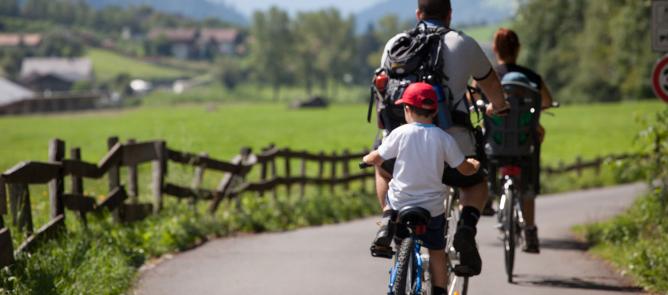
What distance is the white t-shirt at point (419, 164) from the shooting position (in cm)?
561

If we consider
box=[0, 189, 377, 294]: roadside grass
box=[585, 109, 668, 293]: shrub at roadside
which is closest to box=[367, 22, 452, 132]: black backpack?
box=[0, 189, 377, 294]: roadside grass

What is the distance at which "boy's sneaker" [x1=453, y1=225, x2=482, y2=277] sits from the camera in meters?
6.04

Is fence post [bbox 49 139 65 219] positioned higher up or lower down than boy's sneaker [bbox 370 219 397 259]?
lower down

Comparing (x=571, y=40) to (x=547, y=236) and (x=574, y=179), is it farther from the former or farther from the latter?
(x=547, y=236)

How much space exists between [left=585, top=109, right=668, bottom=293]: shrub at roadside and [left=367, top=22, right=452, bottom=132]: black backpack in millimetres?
3538

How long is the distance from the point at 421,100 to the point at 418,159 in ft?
0.96

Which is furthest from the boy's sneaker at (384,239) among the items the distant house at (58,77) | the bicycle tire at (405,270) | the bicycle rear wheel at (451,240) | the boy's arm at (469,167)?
the distant house at (58,77)

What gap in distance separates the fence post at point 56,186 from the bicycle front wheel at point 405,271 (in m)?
4.79

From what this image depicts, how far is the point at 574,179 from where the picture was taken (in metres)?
30.0

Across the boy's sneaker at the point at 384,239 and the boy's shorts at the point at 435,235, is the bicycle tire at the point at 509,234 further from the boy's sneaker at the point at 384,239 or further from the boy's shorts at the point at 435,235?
the boy's sneaker at the point at 384,239

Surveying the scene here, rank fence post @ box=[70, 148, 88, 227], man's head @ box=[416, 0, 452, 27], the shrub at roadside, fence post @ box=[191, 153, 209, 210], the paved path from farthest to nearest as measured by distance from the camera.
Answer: fence post @ box=[191, 153, 209, 210] → fence post @ box=[70, 148, 88, 227] → the shrub at roadside → the paved path → man's head @ box=[416, 0, 452, 27]

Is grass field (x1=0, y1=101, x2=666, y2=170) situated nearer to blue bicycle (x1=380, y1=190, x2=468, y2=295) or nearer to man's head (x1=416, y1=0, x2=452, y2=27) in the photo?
man's head (x1=416, y1=0, x2=452, y2=27)

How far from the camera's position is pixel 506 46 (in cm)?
948

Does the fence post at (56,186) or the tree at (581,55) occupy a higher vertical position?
the fence post at (56,186)
